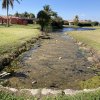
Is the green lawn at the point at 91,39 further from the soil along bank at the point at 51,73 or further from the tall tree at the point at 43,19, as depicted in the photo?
the tall tree at the point at 43,19

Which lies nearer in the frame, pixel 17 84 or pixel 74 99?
pixel 74 99

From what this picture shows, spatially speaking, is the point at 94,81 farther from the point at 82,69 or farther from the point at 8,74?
the point at 8,74

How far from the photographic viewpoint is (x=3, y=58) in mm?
21500

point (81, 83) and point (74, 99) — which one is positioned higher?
point (74, 99)

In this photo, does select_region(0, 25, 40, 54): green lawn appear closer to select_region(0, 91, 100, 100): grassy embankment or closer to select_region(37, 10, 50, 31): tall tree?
select_region(0, 91, 100, 100): grassy embankment

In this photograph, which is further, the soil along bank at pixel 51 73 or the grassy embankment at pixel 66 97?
the soil along bank at pixel 51 73

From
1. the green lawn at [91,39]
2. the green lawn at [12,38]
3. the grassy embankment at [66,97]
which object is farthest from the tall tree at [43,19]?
the grassy embankment at [66,97]

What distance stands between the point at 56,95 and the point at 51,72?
25.9 feet

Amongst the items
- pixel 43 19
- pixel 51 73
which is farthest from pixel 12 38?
pixel 43 19

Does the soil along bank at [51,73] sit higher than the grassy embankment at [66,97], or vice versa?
the grassy embankment at [66,97]

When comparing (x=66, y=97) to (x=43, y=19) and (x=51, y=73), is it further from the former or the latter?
(x=43, y=19)

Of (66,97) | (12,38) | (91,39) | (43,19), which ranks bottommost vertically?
(91,39)

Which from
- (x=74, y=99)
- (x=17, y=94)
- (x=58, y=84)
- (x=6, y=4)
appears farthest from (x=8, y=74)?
(x=6, y=4)

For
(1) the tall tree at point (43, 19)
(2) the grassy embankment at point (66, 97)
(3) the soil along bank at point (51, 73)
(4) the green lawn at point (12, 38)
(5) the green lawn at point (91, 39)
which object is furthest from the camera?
(1) the tall tree at point (43, 19)
